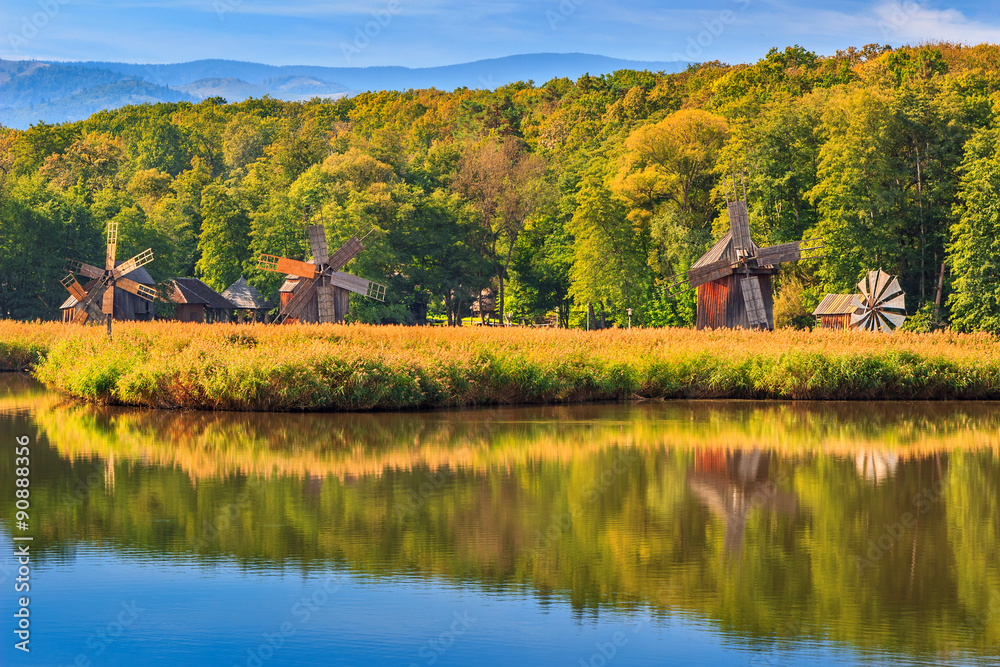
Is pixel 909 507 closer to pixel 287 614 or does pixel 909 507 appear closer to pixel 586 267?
pixel 287 614

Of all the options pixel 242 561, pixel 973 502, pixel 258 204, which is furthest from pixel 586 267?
pixel 242 561

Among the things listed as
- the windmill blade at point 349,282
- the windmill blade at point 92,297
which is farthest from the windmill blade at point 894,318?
the windmill blade at point 92,297

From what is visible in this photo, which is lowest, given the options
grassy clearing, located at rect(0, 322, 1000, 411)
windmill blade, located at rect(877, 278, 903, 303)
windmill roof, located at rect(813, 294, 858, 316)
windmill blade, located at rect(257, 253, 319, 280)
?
grassy clearing, located at rect(0, 322, 1000, 411)

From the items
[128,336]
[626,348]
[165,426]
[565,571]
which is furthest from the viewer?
[626,348]

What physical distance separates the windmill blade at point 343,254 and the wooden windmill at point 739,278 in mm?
16504

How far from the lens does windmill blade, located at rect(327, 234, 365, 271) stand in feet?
161

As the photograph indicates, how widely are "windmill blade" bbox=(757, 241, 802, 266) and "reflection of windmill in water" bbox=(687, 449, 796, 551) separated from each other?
23.5 meters

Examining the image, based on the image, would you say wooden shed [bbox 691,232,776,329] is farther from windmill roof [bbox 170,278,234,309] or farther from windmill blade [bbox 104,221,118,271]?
windmill roof [bbox 170,278,234,309]

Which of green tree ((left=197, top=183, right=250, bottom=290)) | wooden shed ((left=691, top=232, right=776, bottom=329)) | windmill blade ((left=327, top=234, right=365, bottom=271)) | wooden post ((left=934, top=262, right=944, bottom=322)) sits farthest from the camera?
green tree ((left=197, top=183, right=250, bottom=290))

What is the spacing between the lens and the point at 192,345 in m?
25.9

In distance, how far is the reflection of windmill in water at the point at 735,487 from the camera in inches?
518

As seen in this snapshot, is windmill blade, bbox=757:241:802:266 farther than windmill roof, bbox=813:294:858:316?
No

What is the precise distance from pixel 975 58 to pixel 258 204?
51959 millimetres

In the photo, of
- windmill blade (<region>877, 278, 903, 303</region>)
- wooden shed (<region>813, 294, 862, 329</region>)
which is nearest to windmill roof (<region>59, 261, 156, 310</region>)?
wooden shed (<region>813, 294, 862, 329</region>)
